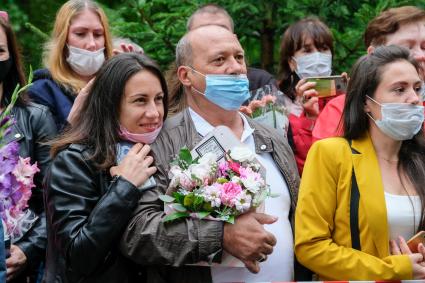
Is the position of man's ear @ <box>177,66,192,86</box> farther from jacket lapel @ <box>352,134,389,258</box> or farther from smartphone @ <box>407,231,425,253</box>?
smartphone @ <box>407,231,425,253</box>

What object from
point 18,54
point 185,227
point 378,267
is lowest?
point 378,267

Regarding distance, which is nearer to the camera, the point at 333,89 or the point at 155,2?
the point at 333,89

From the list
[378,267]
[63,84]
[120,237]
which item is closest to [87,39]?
[63,84]

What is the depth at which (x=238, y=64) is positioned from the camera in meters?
5.14

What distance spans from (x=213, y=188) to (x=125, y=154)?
70 cm

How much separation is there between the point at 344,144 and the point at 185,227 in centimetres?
112

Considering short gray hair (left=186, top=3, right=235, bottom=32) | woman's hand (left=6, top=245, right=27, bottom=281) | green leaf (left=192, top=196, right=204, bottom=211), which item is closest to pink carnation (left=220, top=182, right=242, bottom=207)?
green leaf (left=192, top=196, right=204, bottom=211)

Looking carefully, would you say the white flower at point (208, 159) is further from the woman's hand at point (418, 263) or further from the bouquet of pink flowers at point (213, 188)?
the woman's hand at point (418, 263)

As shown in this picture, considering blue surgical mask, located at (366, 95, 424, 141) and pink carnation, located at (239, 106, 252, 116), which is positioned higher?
blue surgical mask, located at (366, 95, 424, 141)

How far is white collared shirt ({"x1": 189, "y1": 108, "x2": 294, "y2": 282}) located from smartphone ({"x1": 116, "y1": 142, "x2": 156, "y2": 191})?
482mm

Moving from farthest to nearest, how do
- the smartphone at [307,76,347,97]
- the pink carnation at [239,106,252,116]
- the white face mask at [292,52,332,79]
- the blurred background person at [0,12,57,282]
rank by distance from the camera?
1. the white face mask at [292,52,332,79]
2. the smartphone at [307,76,347,97]
3. the pink carnation at [239,106,252,116]
4. the blurred background person at [0,12,57,282]

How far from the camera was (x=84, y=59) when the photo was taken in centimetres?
626

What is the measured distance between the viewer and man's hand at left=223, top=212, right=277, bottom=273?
4320 mm

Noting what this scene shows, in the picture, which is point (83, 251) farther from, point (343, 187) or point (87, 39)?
point (87, 39)
